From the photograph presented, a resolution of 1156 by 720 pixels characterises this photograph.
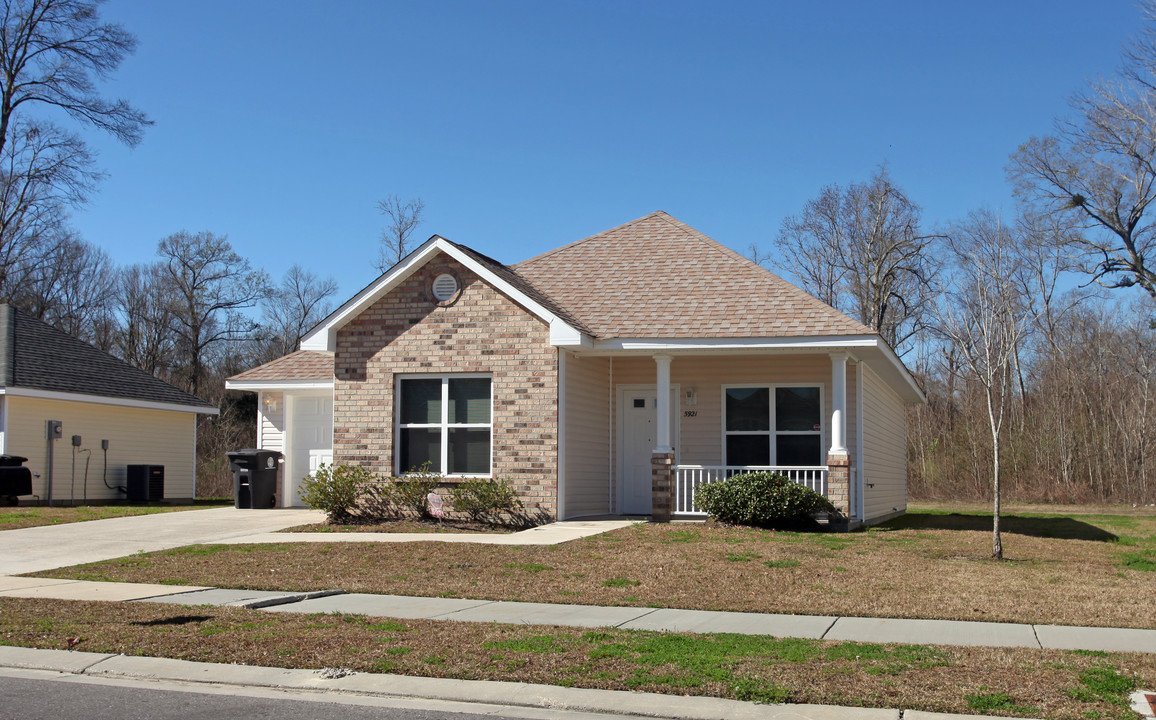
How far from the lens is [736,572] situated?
11281 millimetres

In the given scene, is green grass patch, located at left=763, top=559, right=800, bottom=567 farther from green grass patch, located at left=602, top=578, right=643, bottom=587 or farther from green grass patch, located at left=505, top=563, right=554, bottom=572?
green grass patch, located at left=505, top=563, right=554, bottom=572

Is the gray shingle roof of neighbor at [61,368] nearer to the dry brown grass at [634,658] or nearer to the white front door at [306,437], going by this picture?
the white front door at [306,437]

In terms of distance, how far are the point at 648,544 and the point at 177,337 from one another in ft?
126

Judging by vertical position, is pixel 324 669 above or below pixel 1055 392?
below

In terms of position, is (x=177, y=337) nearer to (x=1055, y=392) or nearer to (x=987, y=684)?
(x=1055, y=392)

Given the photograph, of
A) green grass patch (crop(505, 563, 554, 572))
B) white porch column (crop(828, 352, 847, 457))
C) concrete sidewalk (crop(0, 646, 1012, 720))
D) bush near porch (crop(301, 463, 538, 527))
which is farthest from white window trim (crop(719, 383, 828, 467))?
concrete sidewalk (crop(0, 646, 1012, 720))

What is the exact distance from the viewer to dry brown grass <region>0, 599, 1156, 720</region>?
20.0ft

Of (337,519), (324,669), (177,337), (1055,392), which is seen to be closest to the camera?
(324,669)

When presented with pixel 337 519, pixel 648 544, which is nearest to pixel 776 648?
pixel 648 544

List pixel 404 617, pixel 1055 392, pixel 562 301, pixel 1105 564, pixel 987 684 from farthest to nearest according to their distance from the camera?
pixel 1055 392 < pixel 562 301 < pixel 1105 564 < pixel 404 617 < pixel 987 684

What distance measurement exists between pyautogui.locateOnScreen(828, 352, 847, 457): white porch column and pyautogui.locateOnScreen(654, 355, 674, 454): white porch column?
2605 mm

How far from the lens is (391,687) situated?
6527 mm

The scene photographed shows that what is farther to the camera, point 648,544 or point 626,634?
point 648,544

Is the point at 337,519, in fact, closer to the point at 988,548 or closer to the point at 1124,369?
the point at 988,548
